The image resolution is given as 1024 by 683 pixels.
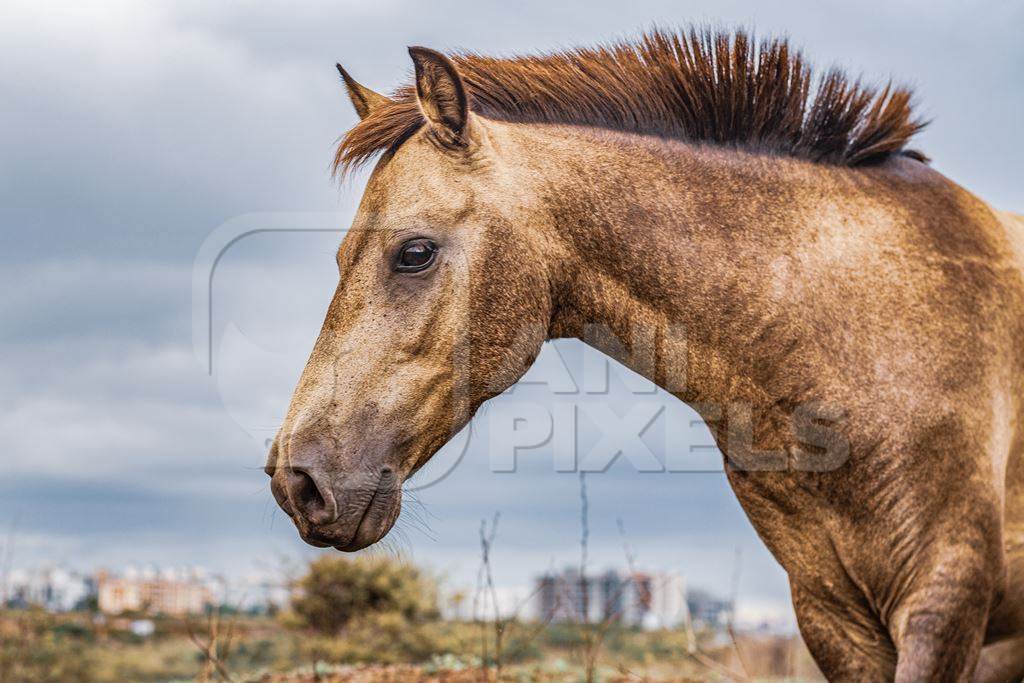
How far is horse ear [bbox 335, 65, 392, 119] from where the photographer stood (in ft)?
12.8

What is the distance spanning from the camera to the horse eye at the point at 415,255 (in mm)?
3199

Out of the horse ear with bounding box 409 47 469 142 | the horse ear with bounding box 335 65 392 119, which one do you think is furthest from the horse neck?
the horse ear with bounding box 335 65 392 119

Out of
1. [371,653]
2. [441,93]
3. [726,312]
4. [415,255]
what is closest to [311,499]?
[415,255]

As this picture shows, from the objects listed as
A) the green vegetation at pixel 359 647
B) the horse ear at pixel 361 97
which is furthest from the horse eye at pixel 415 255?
the green vegetation at pixel 359 647

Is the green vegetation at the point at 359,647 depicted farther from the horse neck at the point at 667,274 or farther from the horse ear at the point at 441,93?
the horse ear at the point at 441,93

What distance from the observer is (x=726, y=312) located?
3393mm

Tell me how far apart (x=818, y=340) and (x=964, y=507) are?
2.40ft

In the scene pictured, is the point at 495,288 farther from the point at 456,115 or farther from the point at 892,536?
the point at 892,536

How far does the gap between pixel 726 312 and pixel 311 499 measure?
1.53 metres

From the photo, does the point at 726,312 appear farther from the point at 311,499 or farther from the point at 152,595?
the point at 152,595

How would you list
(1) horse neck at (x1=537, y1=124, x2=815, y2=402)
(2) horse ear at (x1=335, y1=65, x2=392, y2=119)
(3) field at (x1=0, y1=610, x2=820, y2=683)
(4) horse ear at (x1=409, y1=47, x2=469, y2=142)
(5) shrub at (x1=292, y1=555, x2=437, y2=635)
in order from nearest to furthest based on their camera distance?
(4) horse ear at (x1=409, y1=47, x2=469, y2=142), (1) horse neck at (x1=537, y1=124, x2=815, y2=402), (2) horse ear at (x1=335, y1=65, x2=392, y2=119), (3) field at (x1=0, y1=610, x2=820, y2=683), (5) shrub at (x1=292, y1=555, x2=437, y2=635)

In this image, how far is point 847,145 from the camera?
385 centimetres

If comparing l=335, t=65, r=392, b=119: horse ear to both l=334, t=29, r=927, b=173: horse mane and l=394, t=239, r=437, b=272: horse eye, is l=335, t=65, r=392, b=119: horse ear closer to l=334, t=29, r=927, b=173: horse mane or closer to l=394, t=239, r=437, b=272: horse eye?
l=334, t=29, r=927, b=173: horse mane

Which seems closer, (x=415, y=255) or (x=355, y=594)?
(x=415, y=255)
